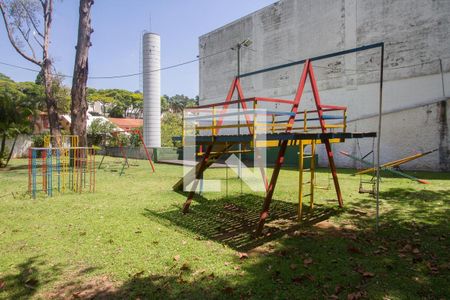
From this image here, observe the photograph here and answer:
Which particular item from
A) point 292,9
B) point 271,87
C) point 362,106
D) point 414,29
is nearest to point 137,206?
point 362,106

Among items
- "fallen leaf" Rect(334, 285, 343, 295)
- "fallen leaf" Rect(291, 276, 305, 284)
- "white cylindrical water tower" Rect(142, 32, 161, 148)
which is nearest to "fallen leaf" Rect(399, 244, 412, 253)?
"fallen leaf" Rect(334, 285, 343, 295)

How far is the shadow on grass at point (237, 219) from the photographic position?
574 cm

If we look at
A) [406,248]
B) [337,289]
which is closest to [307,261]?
[337,289]

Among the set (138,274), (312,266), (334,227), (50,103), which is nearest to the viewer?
(138,274)

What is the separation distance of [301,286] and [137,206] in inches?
217

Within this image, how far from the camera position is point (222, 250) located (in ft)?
16.6

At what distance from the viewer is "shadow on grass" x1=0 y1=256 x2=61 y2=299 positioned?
3701 mm

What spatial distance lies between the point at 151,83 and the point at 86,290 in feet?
80.4

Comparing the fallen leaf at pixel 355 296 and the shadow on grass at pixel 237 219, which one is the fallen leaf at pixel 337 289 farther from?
the shadow on grass at pixel 237 219

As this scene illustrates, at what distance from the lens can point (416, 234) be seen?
5656 mm

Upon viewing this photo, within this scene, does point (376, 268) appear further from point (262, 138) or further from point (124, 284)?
point (124, 284)

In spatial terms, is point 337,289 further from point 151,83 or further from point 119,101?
point 119,101

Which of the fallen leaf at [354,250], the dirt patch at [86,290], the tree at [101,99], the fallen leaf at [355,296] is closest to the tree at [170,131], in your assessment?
the fallen leaf at [354,250]

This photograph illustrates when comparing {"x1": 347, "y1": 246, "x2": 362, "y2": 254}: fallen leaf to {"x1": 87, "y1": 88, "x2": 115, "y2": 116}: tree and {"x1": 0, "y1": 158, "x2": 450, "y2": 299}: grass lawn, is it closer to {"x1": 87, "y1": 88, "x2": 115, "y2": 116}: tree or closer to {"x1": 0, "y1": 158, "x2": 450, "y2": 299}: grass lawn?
{"x1": 0, "y1": 158, "x2": 450, "y2": 299}: grass lawn
